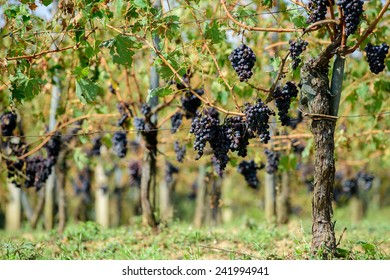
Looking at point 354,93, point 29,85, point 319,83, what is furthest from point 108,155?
point 319,83

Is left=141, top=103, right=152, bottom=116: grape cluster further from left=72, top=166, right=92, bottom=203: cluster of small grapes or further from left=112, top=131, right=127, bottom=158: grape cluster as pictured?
left=72, top=166, right=92, bottom=203: cluster of small grapes

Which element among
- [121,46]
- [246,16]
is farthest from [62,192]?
[246,16]

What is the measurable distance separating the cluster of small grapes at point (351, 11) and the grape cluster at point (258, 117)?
1017 mm

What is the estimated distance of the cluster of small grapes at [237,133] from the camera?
18.9 feet

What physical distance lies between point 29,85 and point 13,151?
3123 mm

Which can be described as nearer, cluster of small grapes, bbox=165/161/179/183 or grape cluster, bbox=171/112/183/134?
grape cluster, bbox=171/112/183/134

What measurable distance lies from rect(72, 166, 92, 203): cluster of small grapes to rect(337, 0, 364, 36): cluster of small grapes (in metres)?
13.3

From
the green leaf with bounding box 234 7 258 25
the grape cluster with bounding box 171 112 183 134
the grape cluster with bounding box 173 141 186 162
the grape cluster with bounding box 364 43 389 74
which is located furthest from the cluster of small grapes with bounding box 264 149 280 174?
the grape cluster with bounding box 364 43 389 74

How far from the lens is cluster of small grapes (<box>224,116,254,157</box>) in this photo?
18.9 ft

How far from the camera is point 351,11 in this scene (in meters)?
5.02

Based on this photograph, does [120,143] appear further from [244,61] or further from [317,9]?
[317,9]
